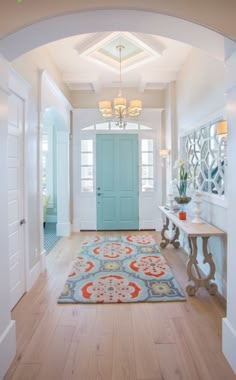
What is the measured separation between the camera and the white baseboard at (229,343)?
6.44ft

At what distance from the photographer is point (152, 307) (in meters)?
2.95

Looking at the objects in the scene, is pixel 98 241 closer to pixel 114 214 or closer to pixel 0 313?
pixel 114 214

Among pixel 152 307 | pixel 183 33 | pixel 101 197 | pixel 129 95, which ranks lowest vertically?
pixel 152 307

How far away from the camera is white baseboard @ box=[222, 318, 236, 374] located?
1.96m

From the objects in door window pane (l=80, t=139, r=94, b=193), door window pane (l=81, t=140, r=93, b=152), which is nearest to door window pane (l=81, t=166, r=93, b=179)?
door window pane (l=80, t=139, r=94, b=193)

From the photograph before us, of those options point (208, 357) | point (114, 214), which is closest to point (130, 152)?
point (114, 214)

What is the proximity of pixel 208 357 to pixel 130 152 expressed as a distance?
17.0ft

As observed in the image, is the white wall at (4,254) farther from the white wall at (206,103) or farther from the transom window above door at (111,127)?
the transom window above door at (111,127)

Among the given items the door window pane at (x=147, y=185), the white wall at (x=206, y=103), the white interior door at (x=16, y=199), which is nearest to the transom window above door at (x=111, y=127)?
the door window pane at (x=147, y=185)

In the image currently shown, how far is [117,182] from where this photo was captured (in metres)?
6.81

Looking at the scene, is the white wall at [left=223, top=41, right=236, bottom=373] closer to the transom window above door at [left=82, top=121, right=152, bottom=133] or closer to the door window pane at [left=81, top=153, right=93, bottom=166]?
the transom window above door at [left=82, top=121, right=152, bottom=133]

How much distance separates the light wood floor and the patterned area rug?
0.54ft

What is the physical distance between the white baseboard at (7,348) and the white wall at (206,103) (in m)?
2.29

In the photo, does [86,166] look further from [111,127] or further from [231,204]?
[231,204]
